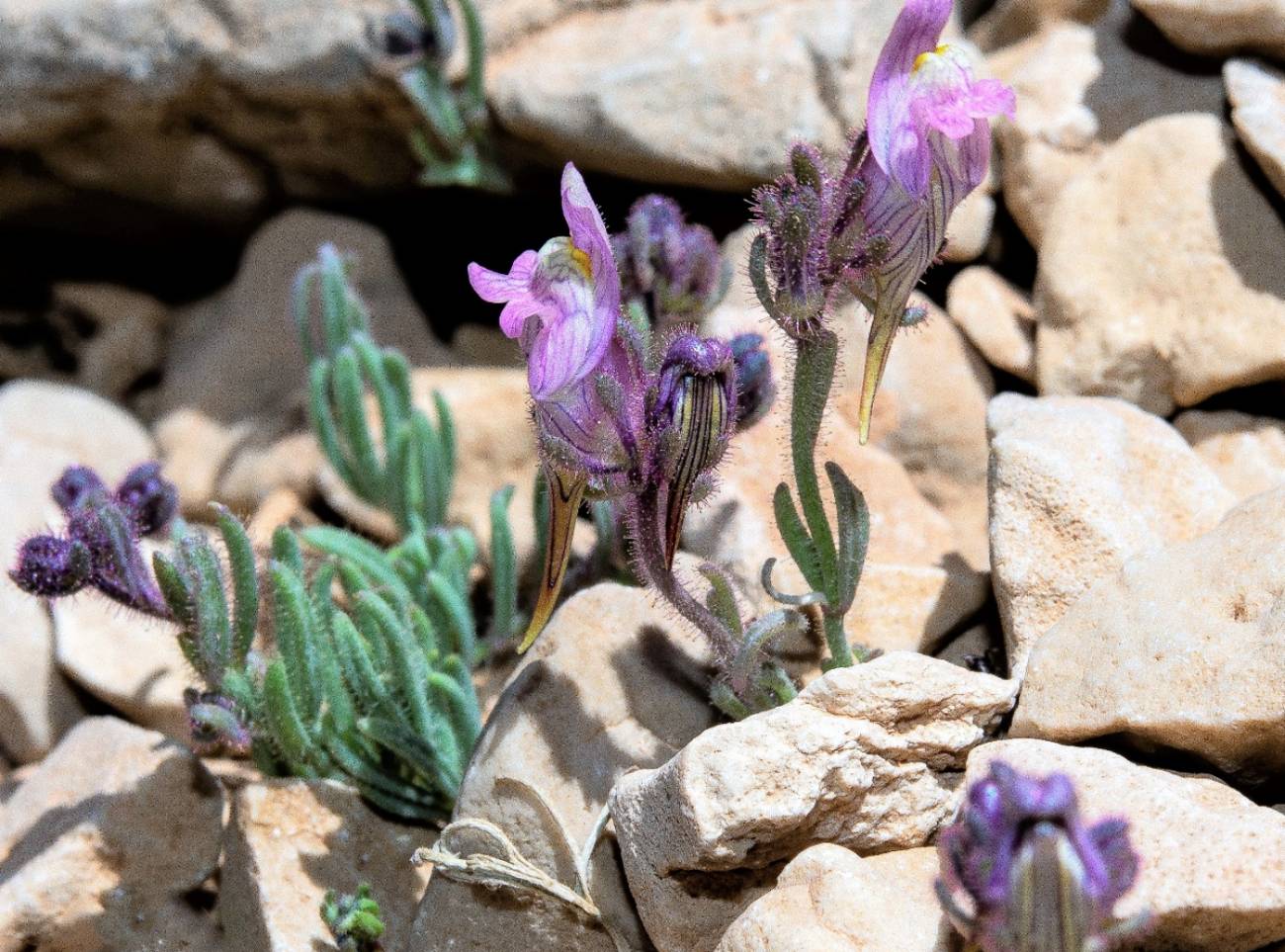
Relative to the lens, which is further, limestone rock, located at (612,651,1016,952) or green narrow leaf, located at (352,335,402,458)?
green narrow leaf, located at (352,335,402,458)

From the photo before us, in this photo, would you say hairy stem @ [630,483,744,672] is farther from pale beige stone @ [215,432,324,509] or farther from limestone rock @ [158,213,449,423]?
limestone rock @ [158,213,449,423]

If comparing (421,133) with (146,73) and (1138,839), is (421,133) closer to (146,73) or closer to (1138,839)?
(146,73)

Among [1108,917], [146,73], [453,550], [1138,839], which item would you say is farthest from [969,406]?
[146,73]

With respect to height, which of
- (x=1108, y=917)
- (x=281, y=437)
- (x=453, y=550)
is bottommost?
(x=281, y=437)

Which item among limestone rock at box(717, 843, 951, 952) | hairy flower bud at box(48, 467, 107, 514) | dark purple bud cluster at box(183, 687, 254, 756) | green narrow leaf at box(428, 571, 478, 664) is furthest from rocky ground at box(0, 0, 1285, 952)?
hairy flower bud at box(48, 467, 107, 514)

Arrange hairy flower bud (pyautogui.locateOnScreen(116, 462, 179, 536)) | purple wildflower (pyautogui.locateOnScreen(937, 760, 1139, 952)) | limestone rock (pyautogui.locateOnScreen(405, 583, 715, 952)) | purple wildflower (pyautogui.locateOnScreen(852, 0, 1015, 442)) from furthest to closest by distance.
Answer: hairy flower bud (pyautogui.locateOnScreen(116, 462, 179, 536)) < limestone rock (pyautogui.locateOnScreen(405, 583, 715, 952)) < purple wildflower (pyautogui.locateOnScreen(852, 0, 1015, 442)) < purple wildflower (pyautogui.locateOnScreen(937, 760, 1139, 952))

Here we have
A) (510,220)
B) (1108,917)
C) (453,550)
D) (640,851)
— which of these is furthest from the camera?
(510,220)

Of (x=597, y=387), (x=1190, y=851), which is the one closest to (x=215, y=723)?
(x=597, y=387)

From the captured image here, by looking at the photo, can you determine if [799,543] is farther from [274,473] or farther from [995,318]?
[274,473]
